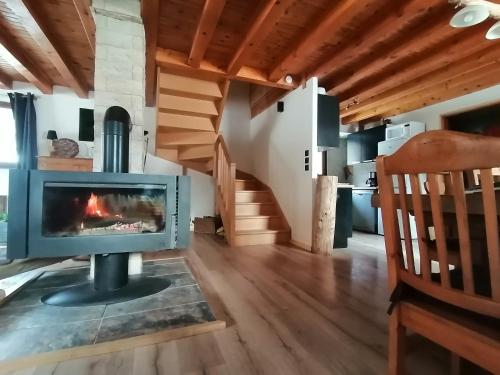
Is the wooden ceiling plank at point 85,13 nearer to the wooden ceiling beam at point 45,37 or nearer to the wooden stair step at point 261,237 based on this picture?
the wooden ceiling beam at point 45,37

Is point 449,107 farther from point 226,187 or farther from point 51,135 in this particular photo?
point 51,135

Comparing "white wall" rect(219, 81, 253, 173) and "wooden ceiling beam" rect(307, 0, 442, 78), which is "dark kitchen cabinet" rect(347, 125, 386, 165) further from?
"white wall" rect(219, 81, 253, 173)

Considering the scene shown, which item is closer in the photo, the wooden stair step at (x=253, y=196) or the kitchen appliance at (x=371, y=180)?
the wooden stair step at (x=253, y=196)

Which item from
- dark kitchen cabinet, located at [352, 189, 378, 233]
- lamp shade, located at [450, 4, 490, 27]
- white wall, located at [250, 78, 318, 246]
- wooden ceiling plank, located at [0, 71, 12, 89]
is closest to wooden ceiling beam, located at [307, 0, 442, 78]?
white wall, located at [250, 78, 318, 246]

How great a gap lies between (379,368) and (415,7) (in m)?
2.75

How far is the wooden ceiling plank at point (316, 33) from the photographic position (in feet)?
7.31

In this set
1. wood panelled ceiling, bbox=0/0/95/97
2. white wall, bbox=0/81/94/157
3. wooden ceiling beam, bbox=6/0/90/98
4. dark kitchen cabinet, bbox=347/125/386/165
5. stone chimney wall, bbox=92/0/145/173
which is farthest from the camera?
dark kitchen cabinet, bbox=347/125/386/165

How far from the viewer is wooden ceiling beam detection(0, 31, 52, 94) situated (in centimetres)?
298

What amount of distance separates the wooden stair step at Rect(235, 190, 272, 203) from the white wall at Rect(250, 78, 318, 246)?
177 mm

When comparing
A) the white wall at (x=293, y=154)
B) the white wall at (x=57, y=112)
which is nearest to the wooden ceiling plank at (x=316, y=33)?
the white wall at (x=293, y=154)

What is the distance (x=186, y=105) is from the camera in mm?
3924

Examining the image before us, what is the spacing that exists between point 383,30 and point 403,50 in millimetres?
588

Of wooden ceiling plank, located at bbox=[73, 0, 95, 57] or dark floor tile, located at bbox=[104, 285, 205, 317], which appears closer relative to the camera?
dark floor tile, located at bbox=[104, 285, 205, 317]

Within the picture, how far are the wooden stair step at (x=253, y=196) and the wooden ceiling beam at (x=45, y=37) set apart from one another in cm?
303
